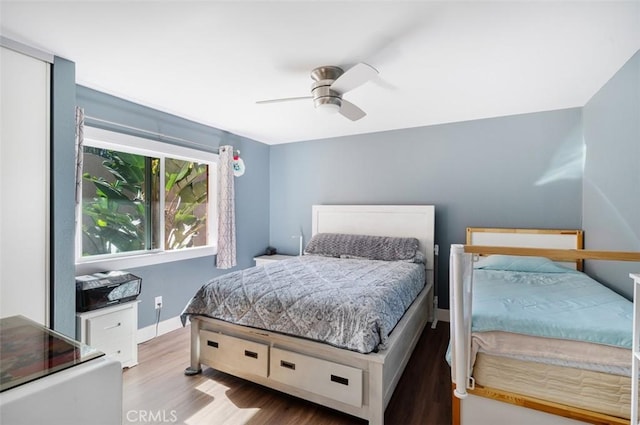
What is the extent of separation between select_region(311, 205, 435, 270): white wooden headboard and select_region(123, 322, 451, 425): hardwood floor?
55.6 inches

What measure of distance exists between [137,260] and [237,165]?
1658mm

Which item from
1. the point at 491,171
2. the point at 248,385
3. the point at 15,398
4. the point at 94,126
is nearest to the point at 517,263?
the point at 491,171

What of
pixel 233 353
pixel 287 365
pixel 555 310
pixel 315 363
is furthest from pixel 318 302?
pixel 555 310

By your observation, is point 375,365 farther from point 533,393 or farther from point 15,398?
point 15,398

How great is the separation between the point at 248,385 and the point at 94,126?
8.15 ft

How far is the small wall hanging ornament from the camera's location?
3.88 meters

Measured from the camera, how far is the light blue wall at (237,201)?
268 cm

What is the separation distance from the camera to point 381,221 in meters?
3.78

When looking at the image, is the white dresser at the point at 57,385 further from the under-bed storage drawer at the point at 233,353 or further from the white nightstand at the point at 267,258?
the white nightstand at the point at 267,258

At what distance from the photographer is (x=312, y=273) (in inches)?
105

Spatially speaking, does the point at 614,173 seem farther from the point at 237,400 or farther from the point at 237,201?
the point at 237,201

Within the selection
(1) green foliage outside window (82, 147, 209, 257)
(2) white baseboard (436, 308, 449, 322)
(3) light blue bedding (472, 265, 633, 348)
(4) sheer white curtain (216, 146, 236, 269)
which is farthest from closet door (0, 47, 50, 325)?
(2) white baseboard (436, 308, 449, 322)

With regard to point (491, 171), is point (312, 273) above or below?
below

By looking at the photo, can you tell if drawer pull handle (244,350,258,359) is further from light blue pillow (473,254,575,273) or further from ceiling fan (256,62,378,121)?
light blue pillow (473,254,575,273)
